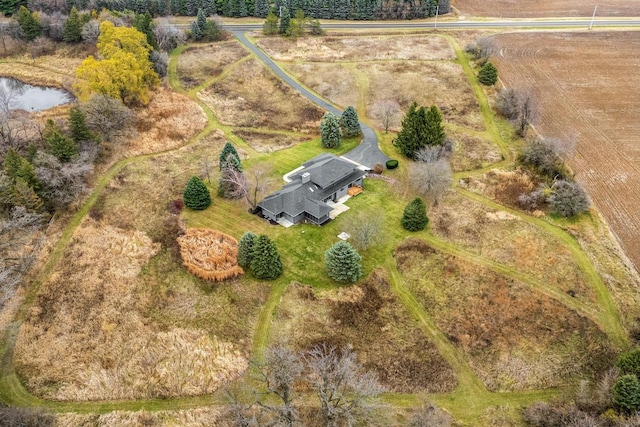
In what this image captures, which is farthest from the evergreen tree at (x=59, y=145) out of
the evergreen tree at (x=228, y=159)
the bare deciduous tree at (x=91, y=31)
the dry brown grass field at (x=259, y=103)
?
the bare deciduous tree at (x=91, y=31)

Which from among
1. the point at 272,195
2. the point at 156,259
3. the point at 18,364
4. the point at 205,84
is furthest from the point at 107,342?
the point at 205,84

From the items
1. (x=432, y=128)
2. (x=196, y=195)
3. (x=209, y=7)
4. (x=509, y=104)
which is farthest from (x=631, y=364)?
(x=209, y=7)

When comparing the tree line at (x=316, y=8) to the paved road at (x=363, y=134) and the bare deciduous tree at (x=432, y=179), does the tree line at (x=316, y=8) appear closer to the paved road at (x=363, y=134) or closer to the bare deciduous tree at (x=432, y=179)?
the paved road at (x=363, y=134)

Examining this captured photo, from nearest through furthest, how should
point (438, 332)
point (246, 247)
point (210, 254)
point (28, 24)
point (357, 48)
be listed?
1. point (438, 332)
2. point (246, 247)
3. point (210, 254)
4. point (28, 24)
5. point (357, 48)

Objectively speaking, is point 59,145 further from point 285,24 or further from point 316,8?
point 316,8

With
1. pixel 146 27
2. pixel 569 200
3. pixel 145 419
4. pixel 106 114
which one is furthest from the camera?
pixel 146 27

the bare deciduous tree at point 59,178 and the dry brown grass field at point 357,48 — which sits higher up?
the dry brown grass field at point 357,48

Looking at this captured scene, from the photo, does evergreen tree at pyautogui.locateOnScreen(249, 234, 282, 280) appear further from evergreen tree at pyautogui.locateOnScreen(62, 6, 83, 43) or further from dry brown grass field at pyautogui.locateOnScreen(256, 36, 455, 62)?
evergreen tree at pyautogui.locateOnScreen(62, 6, 83, 43)
